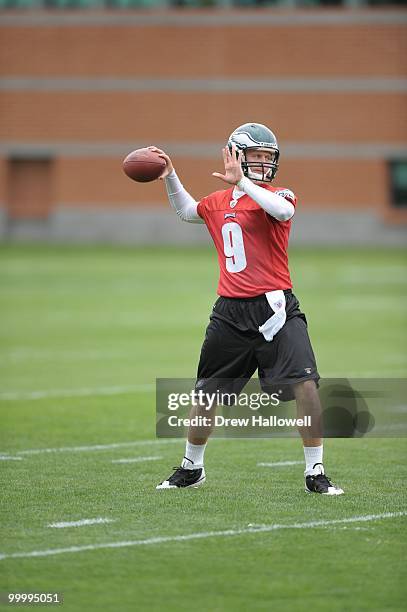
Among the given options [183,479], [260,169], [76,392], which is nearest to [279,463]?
[183,479]

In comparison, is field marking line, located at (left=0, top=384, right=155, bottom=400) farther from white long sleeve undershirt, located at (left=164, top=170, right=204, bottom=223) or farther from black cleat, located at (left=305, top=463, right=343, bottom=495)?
black cleat, located at (left=305, top=463, right=343, bottom=495)

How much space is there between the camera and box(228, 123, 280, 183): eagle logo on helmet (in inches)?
266

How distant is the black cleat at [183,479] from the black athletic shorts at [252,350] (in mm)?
490

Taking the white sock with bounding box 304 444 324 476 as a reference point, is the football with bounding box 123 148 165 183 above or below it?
above

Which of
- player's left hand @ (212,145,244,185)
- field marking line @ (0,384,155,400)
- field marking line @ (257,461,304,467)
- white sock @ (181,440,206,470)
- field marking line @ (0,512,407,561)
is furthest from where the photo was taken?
field marking line @ (0,384,155,400)

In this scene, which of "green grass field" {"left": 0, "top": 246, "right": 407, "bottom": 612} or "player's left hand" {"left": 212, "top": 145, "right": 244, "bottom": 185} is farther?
"player's left hand" {"left": 212, "top": 145, "right": 244, "bottom": 185}

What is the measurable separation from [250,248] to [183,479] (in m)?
1.38

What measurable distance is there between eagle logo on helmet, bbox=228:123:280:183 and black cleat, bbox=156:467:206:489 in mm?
1733

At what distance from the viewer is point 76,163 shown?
39.4 meters

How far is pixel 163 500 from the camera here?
648 cm

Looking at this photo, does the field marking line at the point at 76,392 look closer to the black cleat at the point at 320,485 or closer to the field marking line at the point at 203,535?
the black cleat at the point at 320,485

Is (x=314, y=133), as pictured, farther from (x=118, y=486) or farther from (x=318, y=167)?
(x=118, y=486)

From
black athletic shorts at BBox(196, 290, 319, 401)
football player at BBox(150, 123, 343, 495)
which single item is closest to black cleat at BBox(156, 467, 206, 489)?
football player at BBox(150, 123, 343, 495)

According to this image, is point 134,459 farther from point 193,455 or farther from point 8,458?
point 193,455
